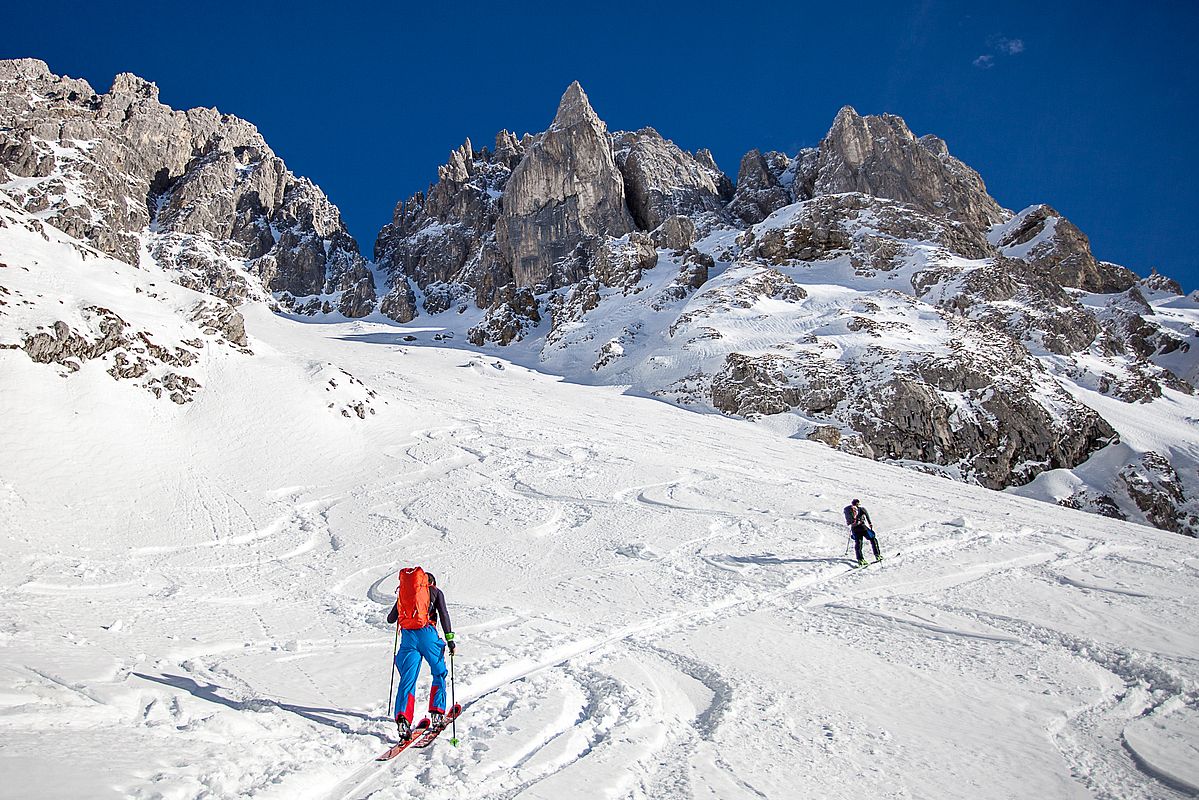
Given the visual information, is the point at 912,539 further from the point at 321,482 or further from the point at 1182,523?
the point at 1182,523

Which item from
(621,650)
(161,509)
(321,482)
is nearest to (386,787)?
(621,650)

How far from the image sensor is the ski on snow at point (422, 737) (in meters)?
4.72

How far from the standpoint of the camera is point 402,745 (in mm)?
4832

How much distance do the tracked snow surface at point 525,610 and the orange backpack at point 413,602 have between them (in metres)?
0.89

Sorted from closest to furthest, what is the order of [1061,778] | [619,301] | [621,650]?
[1061,778] → [621,650] → [619,301]

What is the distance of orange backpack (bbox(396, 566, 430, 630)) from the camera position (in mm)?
5562

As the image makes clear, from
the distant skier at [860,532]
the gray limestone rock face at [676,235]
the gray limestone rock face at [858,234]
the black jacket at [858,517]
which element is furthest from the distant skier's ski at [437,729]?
the gray limestone rock face at [676,235]

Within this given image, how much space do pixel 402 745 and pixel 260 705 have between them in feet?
5.51

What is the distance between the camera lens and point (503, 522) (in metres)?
14.8

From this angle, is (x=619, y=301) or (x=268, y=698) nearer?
(x=268, y=698)

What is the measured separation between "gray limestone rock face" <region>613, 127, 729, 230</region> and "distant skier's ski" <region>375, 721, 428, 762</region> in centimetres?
9007

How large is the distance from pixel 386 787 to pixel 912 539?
12.3 metres

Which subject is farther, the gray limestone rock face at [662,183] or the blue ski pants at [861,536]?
the gray limestone rock face at [662,183]

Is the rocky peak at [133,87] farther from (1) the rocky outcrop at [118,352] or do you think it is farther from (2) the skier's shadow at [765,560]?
(2) the skier's shadow at [765,560]
